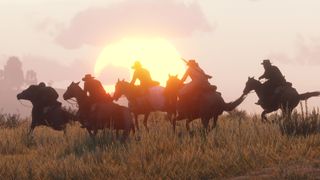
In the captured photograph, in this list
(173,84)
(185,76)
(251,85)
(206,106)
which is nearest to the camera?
(206,106)

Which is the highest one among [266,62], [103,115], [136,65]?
[136,65]

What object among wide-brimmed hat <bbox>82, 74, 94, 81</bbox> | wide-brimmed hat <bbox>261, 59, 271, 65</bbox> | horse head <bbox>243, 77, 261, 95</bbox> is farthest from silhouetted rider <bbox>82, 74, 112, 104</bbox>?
wide-brimmed hat <bbox>261, 59, 271, 65</bbox>

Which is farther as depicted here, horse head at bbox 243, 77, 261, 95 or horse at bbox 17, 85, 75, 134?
horse at bbox 17, 85, 75, 134

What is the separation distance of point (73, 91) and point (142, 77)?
2.84 m

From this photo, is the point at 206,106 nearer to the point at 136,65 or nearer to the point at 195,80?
the point at 195,80

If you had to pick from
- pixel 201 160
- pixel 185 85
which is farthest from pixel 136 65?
pixel 201 160

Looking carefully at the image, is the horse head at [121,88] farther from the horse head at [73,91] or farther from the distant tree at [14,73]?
the distant tree at [14,73]

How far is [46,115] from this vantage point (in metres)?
15.4

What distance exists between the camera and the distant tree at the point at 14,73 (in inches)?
5650

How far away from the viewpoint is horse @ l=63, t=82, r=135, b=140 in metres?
12.4

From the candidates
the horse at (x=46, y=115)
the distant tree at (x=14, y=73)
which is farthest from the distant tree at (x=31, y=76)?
the horse at (x=46, y=115)

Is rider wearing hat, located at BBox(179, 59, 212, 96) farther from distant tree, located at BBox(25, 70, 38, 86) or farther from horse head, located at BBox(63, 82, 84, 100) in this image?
distant tree, located at BBox(25, 70, 38, 86)

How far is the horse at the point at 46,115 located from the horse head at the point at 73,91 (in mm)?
2031

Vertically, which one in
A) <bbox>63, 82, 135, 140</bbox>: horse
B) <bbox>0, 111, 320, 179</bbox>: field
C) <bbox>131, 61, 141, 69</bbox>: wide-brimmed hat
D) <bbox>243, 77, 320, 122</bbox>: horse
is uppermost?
<bbox>131, 61, 141, 69</bbox>: wide-brimmed hat
